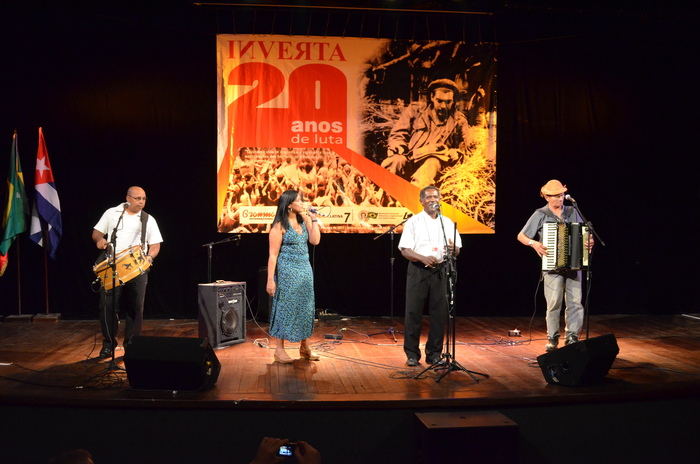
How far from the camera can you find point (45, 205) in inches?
323

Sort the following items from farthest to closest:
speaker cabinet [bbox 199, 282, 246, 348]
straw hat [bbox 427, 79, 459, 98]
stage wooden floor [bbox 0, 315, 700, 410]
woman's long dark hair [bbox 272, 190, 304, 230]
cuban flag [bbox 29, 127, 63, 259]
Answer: straw hat [bbox 427, 79, 459, 98] < cuban flag [bbox 29, 127, 63, 259] < speaker cabinet [bbox 199, 282, 246, 348] < woman's long dark hair [bbox 272, 190, 304, 230] < stage wooden floor [bbox 0, 315, 700, 410]

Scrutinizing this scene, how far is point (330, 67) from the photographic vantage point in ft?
29.0

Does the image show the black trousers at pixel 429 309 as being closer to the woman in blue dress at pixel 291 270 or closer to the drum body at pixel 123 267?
the woman in blue dress at pixel 291 270

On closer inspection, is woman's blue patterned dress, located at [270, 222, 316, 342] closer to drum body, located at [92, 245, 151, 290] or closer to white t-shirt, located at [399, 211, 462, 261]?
white t-shirt, located at [399, 211, 462, 261]

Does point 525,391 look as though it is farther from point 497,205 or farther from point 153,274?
point 153,274

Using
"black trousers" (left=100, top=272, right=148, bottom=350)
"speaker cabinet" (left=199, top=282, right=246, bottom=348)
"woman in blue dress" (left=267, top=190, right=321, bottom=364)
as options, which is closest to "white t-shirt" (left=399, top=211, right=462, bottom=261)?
"woman in blue dress" (left=267, top=190, right=321, bottom=364)

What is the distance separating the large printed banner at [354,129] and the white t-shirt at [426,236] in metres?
2.98

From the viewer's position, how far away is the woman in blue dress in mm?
5887

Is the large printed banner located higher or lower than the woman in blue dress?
higher

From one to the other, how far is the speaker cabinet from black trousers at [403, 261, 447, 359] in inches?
83.6

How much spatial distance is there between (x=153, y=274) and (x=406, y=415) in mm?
5212

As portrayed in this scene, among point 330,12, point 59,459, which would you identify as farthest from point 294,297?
point 330,12

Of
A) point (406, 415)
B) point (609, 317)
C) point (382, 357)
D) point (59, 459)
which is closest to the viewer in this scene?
point (59, 459)

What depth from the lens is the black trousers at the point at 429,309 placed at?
6008mm
